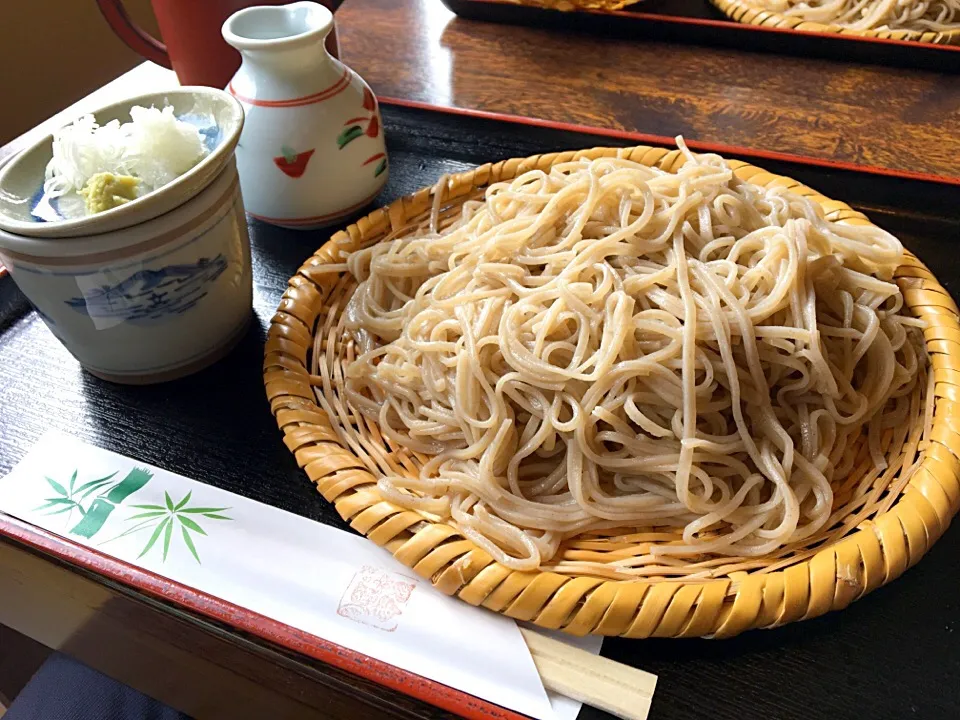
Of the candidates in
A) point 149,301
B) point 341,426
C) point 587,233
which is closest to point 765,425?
point 587,233

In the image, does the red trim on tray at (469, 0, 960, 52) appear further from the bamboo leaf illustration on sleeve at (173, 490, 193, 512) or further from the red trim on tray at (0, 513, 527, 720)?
the red trim on tray at (0, 513, 527, 720)

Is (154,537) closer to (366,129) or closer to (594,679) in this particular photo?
(594,679)

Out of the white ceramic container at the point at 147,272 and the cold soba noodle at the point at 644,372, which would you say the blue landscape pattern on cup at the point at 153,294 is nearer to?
the white ceramic container at the point at 147,272

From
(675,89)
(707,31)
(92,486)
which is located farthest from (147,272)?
(707,31)

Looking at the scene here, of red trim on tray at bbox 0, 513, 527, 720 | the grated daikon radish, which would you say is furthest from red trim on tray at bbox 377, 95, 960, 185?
red trim on tray at bbox 0, 513, 527, 720

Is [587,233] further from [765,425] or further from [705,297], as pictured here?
[765,425]
